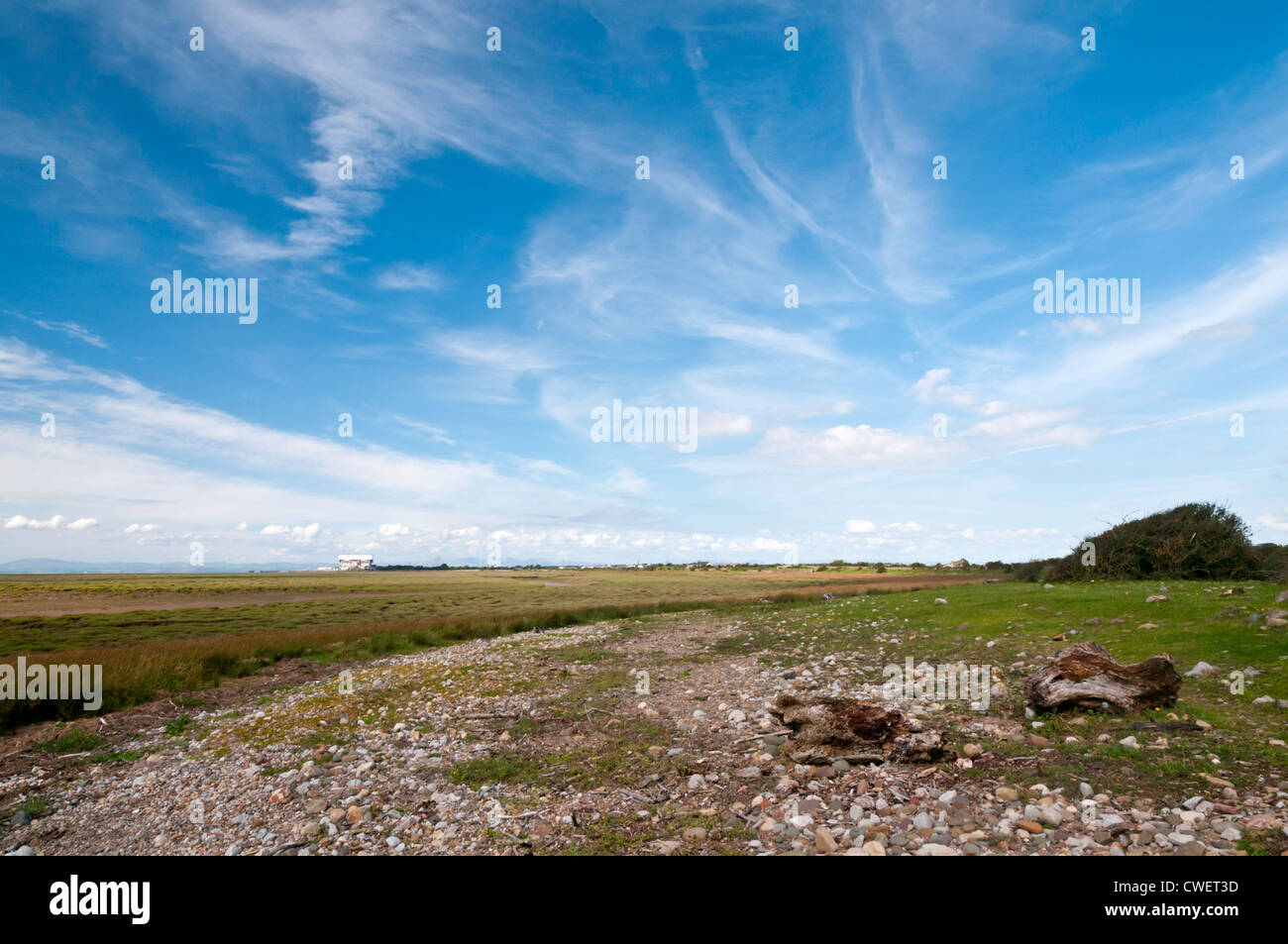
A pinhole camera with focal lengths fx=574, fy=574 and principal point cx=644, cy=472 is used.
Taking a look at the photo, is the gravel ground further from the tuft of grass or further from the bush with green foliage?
the bush with green foliage

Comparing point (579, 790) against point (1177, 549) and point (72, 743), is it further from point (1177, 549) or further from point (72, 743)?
point (1177, 549)

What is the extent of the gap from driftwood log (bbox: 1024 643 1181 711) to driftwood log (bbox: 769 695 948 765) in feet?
7.74

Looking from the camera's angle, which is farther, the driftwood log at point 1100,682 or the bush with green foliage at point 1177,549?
the bush with green foliage at point 1177,549

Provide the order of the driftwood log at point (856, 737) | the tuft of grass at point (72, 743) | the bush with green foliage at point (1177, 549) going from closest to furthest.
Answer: the driftwood log at point (856, 737) → the tuft of grass at point (72, 743) → the bush with green foliage at point (1177, 549)

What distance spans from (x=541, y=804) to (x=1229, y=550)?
30903 millimetres

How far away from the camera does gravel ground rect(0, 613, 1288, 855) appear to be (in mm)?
5898

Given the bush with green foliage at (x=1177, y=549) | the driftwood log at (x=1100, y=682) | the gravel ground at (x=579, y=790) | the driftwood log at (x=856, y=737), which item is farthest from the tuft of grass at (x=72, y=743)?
the bush with green foliage at (x=1177, y=549)

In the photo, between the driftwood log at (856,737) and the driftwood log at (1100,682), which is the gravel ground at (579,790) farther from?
the driftwood log at (1100,682)

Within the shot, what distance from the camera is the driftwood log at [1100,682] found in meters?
8.74

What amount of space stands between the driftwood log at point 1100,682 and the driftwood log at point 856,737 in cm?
236

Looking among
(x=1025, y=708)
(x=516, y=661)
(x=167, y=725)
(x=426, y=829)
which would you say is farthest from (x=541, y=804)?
(x=516, y=661)

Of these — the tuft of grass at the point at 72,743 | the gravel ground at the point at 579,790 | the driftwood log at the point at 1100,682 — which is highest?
the driftwood log at the point at 1100,682

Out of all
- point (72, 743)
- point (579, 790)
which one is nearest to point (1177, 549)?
point (579, 790)
